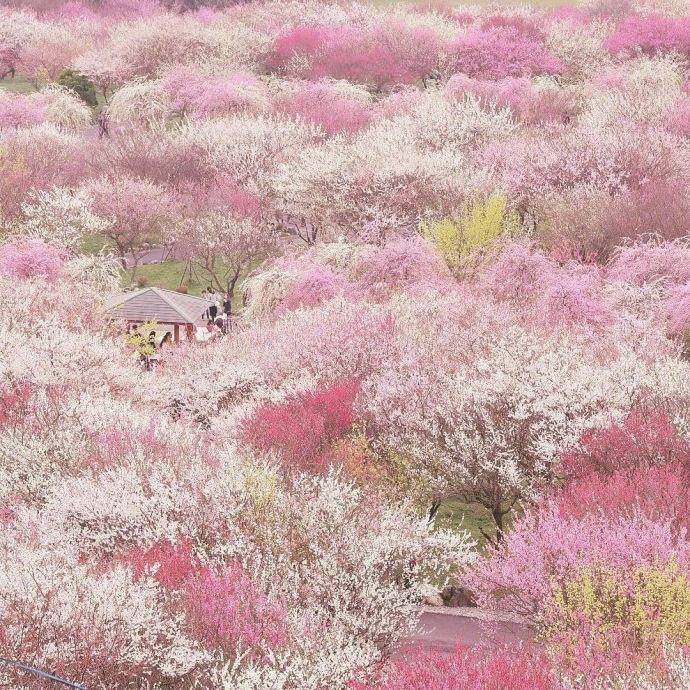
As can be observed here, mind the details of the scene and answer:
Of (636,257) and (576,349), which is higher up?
(576,349)

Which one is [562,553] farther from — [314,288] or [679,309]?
[314,288]

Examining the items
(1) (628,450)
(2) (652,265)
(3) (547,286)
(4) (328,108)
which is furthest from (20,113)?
(1) (628,450)

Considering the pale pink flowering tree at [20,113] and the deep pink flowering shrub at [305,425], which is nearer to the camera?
the deep pink flowering shrub at [305,425]

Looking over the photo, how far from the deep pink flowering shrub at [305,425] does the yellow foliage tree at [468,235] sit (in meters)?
14.4

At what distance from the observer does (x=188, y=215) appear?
54.1 m

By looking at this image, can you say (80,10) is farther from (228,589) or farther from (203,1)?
(228,589)

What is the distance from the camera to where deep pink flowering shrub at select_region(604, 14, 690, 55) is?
8294 centimetres

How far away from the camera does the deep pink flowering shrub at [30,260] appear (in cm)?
4419

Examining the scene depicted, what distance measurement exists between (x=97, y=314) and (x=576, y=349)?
17778 millimetres

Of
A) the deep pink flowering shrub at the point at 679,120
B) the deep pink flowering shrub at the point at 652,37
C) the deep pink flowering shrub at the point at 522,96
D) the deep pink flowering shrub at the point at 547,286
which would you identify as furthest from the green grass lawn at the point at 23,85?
the deep pink flowering shrub at the point at 547,286

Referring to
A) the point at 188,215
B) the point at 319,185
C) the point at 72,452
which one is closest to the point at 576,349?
the point at 72,452

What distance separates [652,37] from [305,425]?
68.3 meters

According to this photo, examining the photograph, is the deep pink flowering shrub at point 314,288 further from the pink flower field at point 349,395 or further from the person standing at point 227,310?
the person standing at point 227,310

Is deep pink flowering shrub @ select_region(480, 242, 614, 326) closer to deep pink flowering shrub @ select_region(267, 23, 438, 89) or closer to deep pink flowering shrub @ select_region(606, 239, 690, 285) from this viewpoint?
deep pink flowering shrub @ select_region(606, 239, 690, 285)
